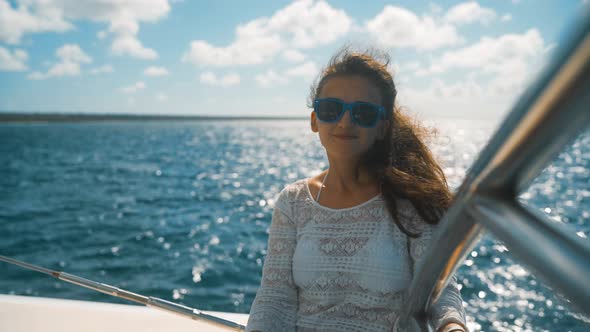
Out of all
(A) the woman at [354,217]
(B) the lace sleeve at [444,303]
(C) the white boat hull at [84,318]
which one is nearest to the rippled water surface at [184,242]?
(B) the lace sleeve at [444,303]

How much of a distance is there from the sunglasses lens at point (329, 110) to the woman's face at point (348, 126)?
2 centimetres

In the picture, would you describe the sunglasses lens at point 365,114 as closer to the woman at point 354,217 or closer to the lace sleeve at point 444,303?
the woman at point 354,217

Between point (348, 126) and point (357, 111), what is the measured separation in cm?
6

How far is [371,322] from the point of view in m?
1.57

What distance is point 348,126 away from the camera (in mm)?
1678

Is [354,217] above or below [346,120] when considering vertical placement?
below

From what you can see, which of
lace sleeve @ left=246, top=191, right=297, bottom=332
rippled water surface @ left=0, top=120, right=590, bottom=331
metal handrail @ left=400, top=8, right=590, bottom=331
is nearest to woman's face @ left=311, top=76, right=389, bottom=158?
lace sleeve @ left=246, top=191, right=297, bottom=332

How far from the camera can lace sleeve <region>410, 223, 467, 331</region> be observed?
100cm

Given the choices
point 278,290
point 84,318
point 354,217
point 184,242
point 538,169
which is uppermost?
point 538,169

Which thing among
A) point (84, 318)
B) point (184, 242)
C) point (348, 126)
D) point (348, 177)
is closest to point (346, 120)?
point (348, 126)

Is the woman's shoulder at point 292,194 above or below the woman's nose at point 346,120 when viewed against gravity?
below

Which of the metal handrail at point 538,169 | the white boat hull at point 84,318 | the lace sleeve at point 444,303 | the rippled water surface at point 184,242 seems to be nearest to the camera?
the metal handrail at point 538,169

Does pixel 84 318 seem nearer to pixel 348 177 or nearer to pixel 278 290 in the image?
pixel 278 290

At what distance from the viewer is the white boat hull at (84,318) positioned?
2.34 metres
